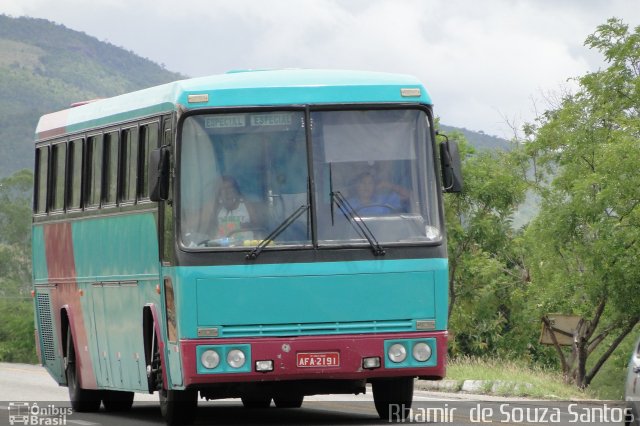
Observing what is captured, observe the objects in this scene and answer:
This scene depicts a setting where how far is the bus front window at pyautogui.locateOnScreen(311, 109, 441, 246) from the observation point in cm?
1409

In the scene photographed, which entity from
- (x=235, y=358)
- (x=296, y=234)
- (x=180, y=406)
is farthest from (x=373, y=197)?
(x=180, y=406)

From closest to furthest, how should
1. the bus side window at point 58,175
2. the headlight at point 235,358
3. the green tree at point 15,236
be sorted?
the headlight at point 235,358 → the bus side window at point 58,175 → the green tree at point 15,236

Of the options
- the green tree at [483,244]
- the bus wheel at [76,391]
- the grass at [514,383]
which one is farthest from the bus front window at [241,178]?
the green tree at [483,244]

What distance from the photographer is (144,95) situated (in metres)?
16.1

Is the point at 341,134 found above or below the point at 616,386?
above

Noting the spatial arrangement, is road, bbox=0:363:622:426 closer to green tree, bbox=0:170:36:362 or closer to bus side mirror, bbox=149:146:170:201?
bus side mirror, bbox=149:146:170:201

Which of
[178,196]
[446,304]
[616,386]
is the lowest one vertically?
[616,386]

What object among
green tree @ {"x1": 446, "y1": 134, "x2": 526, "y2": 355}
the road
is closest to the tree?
green tree @ {"x1": 446, "y1": 134, "x2": 526, "y2": 355}

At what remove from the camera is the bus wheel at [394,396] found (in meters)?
15.5

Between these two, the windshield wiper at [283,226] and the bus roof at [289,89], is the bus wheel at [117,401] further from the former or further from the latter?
the windshield wiper at [283,226]

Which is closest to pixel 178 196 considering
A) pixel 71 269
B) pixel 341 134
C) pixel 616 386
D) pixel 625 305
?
pixel 341 134

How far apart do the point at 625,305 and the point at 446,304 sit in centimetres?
2106

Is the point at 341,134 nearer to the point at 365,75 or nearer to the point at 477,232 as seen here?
the point at 365,75

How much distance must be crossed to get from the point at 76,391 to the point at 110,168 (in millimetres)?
3474
